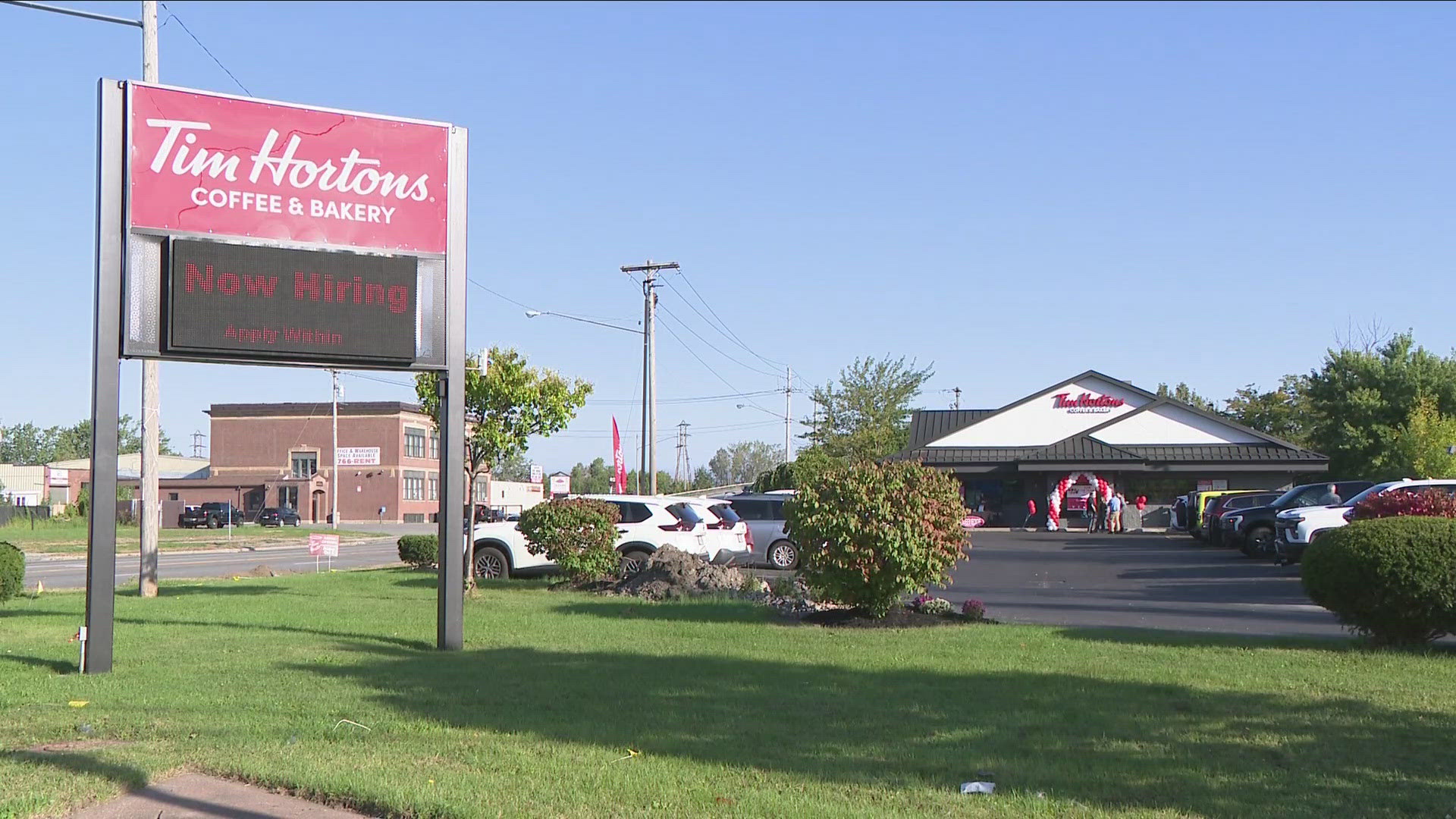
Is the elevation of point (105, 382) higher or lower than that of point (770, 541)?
higher

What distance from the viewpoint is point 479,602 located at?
17547mm

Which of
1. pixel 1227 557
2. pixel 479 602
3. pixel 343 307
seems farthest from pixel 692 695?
pixel 1227 557

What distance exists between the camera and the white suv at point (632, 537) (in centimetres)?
2181

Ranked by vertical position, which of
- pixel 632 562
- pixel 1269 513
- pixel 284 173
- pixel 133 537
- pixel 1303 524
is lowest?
pixel 133 537

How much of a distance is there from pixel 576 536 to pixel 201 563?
62.1ft

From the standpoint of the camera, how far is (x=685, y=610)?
52.6 feet

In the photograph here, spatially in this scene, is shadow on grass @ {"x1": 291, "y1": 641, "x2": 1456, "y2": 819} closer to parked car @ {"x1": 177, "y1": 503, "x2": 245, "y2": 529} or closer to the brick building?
parked car @ {"x1": 177, "y1": 503, "x2": 245, "y2": 529}

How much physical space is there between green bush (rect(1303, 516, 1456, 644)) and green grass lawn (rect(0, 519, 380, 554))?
35644mm

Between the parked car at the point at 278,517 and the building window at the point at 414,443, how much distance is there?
12.1 m

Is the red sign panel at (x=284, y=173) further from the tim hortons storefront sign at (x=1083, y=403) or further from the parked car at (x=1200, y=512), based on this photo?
the tim hortons storefront sign at (x=1083, y=403)

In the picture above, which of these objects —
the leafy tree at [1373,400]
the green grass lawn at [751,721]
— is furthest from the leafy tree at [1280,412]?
the green grass lawn at [751,721]

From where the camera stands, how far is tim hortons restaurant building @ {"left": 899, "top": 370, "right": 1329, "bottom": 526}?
1998 inches

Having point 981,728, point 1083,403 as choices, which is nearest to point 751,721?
point 981,728

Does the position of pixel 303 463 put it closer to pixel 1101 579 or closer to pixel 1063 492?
pixel 1063 492
